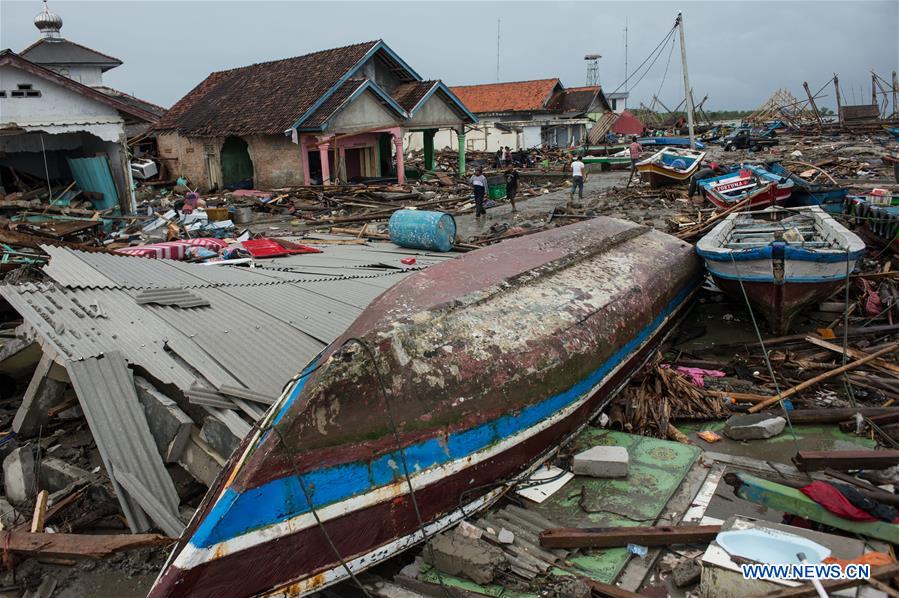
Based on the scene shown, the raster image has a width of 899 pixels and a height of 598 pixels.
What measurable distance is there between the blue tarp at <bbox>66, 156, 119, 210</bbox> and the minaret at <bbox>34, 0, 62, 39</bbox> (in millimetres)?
18172

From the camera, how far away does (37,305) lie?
764 centimetres

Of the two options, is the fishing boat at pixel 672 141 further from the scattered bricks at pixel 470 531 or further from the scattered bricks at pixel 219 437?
the scattered bricks at pixel 219 437

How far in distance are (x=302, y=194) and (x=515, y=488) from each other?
65.6 feet

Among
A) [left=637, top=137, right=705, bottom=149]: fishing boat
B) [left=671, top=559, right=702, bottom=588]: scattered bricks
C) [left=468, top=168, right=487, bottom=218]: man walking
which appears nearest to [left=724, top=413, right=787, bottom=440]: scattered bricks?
[left=671, top=559, right=702, bottom=588]: scattered bricks

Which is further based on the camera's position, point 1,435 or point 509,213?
point 509,213

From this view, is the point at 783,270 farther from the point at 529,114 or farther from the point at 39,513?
the point at 529,114

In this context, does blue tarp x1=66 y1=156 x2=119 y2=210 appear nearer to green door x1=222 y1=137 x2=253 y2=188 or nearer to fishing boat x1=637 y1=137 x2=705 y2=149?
green door x1=222 y1=137 x2=253 y2=188

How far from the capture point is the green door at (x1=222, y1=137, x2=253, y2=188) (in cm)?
2845

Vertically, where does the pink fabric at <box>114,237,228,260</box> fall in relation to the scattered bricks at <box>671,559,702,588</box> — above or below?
above

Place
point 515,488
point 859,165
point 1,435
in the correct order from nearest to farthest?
point 515,488, point 1,435, point 859,165

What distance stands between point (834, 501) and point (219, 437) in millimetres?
5170

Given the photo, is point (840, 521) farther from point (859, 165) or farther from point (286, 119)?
point (859, 165)

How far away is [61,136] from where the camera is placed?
20.9 metres

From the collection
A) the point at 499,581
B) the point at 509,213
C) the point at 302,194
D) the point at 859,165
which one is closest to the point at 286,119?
the point at 302,194
